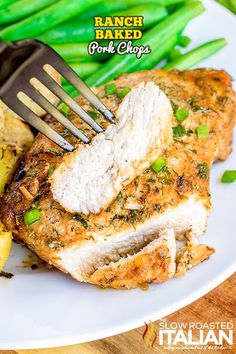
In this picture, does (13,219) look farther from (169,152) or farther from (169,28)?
(169,28)

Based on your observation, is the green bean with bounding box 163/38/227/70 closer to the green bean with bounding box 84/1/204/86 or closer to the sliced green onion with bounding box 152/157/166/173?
the green bean with bounding box 84/1/204/86

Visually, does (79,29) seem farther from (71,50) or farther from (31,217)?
(31,217)

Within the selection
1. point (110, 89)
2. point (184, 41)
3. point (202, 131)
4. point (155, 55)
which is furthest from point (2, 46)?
point (184, 41)

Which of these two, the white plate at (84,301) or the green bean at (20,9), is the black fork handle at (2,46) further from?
the green bean at (20,9)

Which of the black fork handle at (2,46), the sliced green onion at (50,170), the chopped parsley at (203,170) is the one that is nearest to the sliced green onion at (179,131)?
the chopped parsley at (203,170)

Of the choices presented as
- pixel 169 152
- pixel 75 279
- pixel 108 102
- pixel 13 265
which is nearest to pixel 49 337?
pixel 75 279
